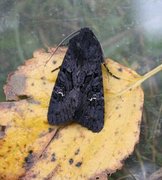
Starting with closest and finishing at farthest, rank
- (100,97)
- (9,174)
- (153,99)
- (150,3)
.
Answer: (9,174) < (100,97) < (153,99) < (150,3)

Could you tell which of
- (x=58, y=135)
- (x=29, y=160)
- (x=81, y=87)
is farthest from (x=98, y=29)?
(x=29, y=160)

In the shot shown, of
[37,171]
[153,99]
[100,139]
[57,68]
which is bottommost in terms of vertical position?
[37,171]

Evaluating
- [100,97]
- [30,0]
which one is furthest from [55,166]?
[30,0]

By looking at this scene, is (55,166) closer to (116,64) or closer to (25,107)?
(25,107)

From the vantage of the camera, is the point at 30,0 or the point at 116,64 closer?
the point at 116,64

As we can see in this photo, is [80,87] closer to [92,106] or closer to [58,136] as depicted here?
[92,106]

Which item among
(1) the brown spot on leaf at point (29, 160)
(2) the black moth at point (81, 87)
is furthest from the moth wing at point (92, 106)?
(1) the brown spot on leaf at point (29, 160)

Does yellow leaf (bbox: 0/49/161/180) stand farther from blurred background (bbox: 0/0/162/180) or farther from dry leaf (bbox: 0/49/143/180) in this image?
blurred background (bbox: 0/0/162/180)
